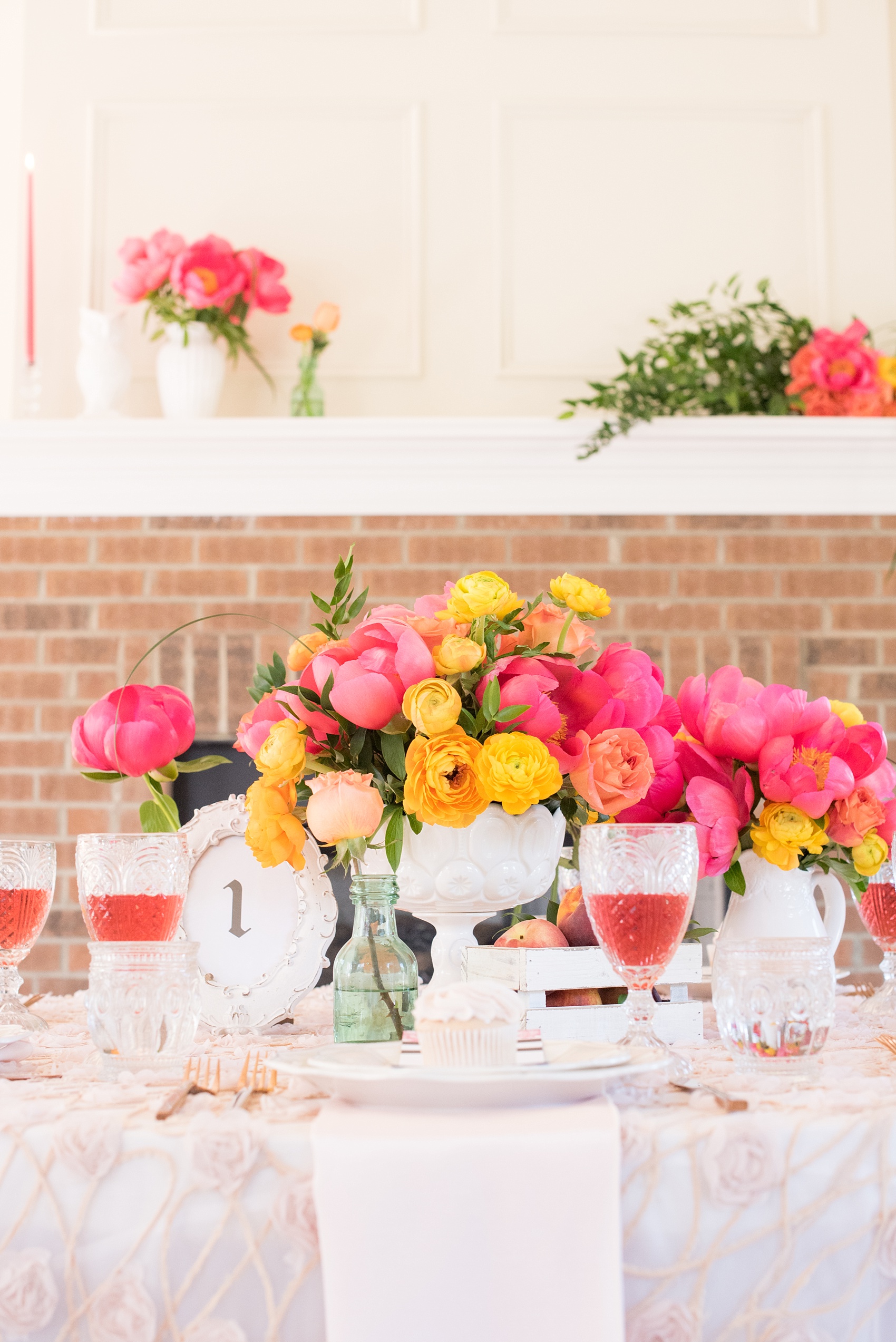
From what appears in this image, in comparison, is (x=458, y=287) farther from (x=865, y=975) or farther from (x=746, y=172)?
(x=865, y=975)

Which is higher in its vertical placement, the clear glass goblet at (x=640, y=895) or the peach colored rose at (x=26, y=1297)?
the clear glass goblet at (x=640, y=895)

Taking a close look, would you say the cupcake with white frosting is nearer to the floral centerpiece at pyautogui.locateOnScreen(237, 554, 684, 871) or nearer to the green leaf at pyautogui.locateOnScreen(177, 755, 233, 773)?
the floral centerpiece at pyautogui.locateOnScreen(237, 554, 684, 871)

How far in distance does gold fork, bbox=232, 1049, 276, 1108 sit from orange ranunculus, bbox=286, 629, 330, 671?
1.07ft

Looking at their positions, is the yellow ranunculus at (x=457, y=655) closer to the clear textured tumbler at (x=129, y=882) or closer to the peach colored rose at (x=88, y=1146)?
the clear textured tumbler at (x=129, y=882)

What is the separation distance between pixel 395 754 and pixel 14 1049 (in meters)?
0.33

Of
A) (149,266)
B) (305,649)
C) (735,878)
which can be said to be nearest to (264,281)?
(149,266)

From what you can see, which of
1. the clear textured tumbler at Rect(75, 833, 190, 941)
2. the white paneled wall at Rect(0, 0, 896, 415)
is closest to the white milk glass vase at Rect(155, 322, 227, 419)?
the white paneled wall at Rect(0, 0, 896, 415)

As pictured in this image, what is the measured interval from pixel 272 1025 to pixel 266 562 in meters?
1.71

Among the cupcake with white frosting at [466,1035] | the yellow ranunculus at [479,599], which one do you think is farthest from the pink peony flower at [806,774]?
the cupcake with white frosting at [466,1035]

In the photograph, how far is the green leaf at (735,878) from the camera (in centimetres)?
93

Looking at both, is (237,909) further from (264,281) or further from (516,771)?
(264,281)

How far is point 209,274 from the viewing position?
2.46 m

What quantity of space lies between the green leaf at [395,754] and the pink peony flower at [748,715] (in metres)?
0.25

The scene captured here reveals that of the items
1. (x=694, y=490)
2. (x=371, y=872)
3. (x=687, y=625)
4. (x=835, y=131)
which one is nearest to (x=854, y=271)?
(x=835, y=131)
